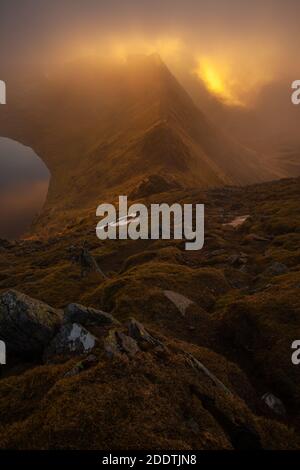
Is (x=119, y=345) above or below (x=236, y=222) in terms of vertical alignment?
below

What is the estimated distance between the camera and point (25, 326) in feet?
73.7

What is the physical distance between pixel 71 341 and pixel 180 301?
571 inches

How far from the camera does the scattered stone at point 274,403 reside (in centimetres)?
2009

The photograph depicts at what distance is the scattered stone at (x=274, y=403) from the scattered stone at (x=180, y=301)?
1124cm

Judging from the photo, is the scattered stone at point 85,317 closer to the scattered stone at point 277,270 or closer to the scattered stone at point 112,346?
the scattered stone at point 112,346

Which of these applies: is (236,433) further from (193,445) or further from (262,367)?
(262,367)

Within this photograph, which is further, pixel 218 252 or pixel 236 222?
pixel 236 222

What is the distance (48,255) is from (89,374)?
73080 millimetres

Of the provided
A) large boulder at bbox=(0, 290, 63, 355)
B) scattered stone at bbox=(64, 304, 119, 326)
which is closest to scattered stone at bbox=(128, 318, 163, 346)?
scattered stone at bbox=(64, 304, 119, 326)

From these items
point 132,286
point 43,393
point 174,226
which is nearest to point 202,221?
point 174,226

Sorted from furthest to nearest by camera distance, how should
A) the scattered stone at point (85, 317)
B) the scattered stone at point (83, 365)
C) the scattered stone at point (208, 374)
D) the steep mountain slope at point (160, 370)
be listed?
the scattered stone at point (85, 317)
the scattered stone at point (208, 374)
the scattered stone at point (83, 365)
the steep mountain slope at point (160, 370)
